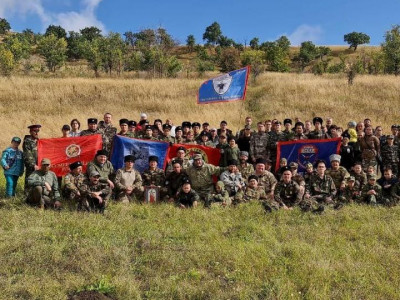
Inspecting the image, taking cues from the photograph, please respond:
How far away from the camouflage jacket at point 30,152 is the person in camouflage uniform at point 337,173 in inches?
304

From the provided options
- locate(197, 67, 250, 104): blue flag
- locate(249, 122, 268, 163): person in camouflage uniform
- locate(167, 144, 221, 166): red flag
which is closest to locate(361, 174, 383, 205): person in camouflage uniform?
locate(249, 122, 268, 163): person in camouflage uniform

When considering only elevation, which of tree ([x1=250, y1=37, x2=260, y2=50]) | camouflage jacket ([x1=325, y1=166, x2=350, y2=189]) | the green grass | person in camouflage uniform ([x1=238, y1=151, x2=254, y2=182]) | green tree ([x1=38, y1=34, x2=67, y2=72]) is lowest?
the green grass

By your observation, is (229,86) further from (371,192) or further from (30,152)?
(30,152)

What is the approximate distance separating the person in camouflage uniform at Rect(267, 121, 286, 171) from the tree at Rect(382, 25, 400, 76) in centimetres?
2638

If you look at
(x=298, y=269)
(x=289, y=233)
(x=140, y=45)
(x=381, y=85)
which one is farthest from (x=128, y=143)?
(x=140, y=45)

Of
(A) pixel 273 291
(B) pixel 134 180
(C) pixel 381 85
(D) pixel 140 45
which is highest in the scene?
(D) pixel 140 45

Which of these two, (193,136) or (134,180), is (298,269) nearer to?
(134,180)

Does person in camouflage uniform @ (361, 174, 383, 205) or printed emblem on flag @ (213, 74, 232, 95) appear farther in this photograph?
printed emblem on flag @ (213, 74, 232, 95)

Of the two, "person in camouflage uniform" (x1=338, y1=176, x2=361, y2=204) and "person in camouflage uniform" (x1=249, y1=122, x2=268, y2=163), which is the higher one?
"person in camouflage uniform" (x1=249, y1=122, x2=268, y2=163)

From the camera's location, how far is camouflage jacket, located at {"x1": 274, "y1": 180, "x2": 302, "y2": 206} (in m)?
8.93

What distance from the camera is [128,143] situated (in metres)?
10.1

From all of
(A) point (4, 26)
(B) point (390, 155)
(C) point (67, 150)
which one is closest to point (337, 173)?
(B) point (390, 155)

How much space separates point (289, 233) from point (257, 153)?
393cm

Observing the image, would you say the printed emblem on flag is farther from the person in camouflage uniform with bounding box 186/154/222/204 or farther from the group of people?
the person in camouflage uniform with bounding box 186/154/222/204
